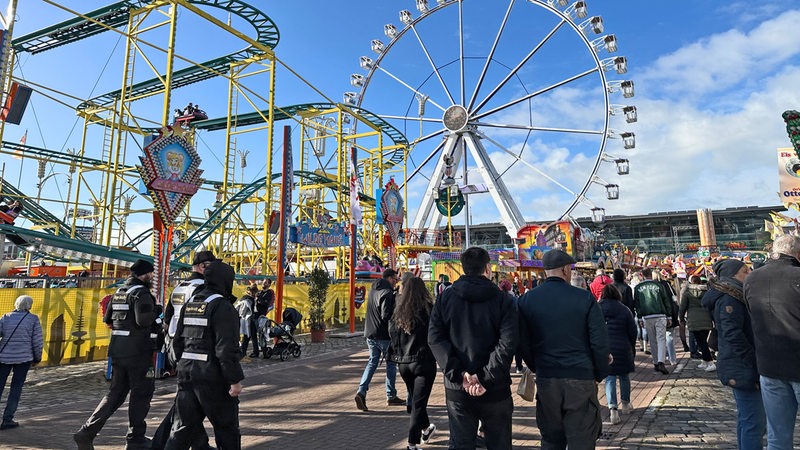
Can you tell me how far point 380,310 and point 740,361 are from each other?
3.45 meters

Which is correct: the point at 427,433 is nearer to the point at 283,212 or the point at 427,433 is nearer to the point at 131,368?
the point at 131,368

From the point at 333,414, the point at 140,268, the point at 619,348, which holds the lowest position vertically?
the point at 333,414

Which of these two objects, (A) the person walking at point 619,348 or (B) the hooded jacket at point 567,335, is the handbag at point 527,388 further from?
(A) the person walking at point 619,348

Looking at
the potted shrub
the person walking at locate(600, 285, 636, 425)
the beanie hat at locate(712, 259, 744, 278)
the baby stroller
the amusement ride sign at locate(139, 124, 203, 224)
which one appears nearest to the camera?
the beanie hat at locate(712, 259, 744, 278)

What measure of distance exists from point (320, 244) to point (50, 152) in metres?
13.1

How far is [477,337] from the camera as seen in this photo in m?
3.06

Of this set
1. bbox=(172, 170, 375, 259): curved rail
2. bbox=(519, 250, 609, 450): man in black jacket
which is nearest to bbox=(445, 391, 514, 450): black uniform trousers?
bbox=(519, 250, 609, 450): man in black jacket

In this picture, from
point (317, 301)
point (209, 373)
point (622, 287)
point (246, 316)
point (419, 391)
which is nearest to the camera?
point (209, 373)

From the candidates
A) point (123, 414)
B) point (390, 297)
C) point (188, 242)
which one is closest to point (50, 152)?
point (188, 242)

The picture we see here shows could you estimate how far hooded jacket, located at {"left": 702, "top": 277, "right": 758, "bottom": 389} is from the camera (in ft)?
11.0

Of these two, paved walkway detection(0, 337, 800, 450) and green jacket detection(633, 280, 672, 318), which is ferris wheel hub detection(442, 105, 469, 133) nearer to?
green jacket detection(633, 280, 672, 318)

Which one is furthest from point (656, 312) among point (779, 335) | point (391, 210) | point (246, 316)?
point (391, 210)

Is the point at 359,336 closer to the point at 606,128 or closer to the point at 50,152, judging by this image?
the point at 50,152

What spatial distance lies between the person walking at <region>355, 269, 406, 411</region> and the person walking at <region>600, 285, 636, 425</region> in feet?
7.81
